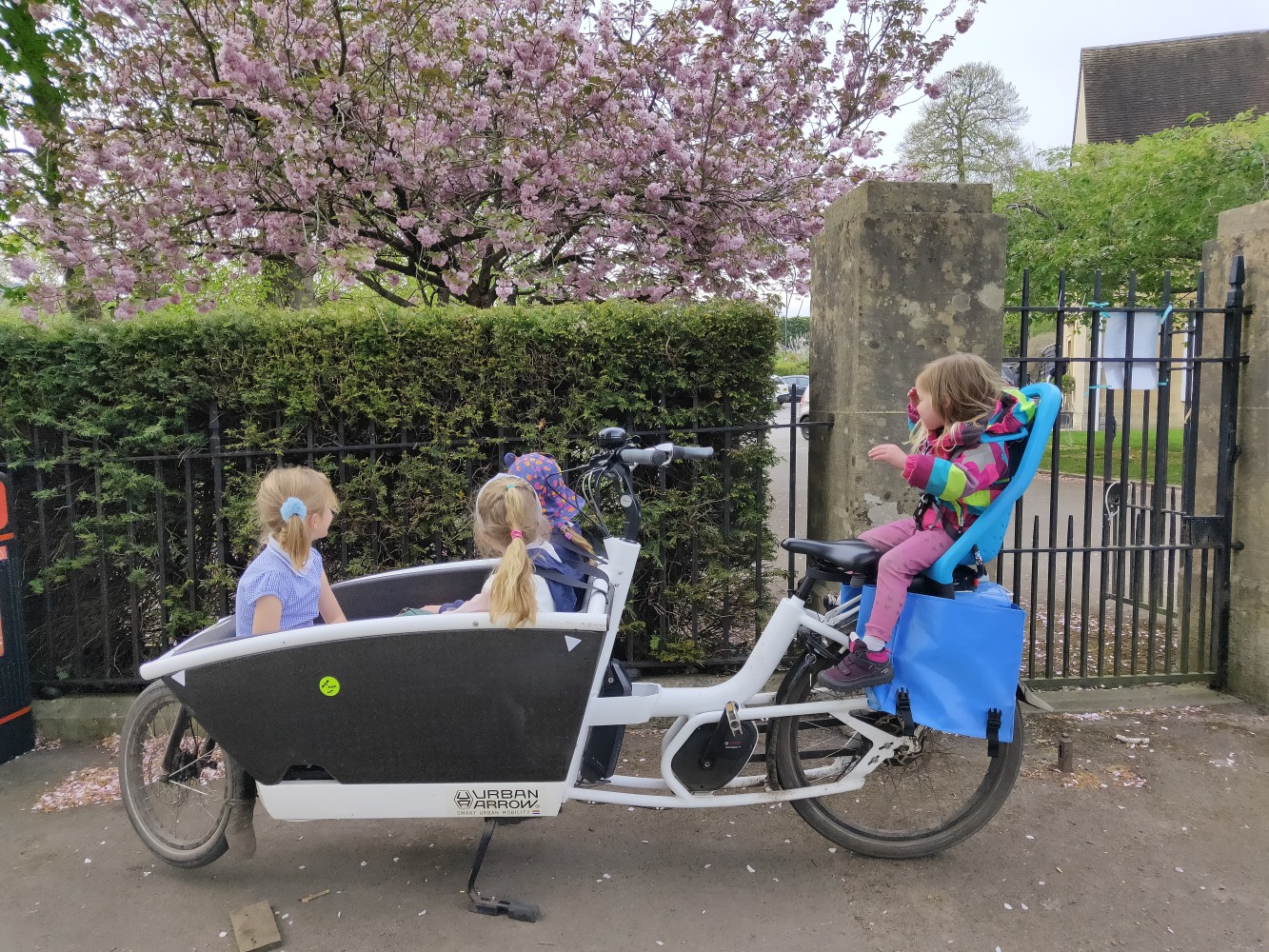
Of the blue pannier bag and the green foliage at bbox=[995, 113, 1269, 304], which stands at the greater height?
the green foliage at bbox=[995, 113, 1269, 304]

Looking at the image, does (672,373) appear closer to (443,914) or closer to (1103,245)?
(443,914)

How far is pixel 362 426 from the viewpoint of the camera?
13.6ft

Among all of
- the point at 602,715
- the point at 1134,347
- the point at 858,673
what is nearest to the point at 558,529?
the point at 602,715

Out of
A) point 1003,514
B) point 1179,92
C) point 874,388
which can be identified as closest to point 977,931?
point 1003,514

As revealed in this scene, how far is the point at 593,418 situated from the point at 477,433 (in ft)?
1.92

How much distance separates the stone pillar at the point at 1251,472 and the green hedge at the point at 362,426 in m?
2.55

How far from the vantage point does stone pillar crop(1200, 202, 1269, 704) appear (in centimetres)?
421

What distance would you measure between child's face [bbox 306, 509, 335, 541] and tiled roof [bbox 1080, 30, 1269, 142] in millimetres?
30221

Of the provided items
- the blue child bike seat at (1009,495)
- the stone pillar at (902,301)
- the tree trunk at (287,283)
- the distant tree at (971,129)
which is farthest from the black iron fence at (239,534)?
the distant tree at (971,129)

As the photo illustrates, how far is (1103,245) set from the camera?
1242 centimetres

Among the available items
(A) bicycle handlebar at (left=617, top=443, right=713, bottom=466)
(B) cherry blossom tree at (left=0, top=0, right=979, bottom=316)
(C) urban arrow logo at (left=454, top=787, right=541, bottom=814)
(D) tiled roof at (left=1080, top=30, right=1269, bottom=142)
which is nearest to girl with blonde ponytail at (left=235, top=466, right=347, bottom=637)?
(C) urban arrow logo at (left=454, top=787, right=541, bottom=814)

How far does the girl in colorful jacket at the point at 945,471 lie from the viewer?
262 cm

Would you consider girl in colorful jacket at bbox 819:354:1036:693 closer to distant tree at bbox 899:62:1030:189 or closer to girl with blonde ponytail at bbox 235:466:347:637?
girl with blonde ponytail at bbox 235:466:347:637

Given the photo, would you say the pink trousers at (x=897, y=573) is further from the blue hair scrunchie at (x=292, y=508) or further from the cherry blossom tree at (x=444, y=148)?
the cherry blossom tree at (x=444, y=148)
